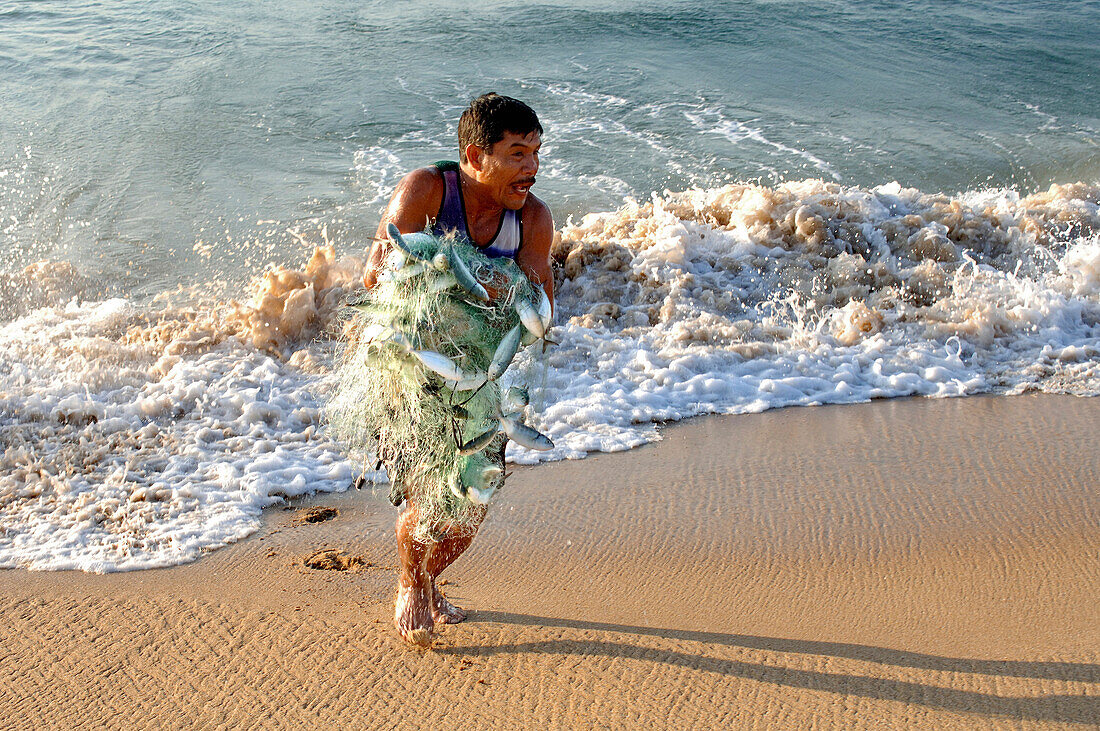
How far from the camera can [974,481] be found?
415 cm

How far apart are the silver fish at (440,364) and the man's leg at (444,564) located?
2.14 ft

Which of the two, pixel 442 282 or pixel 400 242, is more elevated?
pixel 400 242

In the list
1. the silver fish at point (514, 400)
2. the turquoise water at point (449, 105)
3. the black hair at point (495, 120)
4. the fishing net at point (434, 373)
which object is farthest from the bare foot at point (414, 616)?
the turquoise water at point (449, 105)

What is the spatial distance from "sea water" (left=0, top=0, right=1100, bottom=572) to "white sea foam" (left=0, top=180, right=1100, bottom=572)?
0.02 meters

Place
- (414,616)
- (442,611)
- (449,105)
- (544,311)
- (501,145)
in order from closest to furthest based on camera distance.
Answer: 1. (544,311)
2. (501,145)
3. (414,616)
4. (442,611)
5. (449,105)

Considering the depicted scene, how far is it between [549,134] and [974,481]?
8.01 m

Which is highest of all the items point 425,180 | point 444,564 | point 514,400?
point 425,180

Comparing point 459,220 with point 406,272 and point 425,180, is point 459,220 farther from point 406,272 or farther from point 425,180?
point 406,272

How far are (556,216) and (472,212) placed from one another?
20.3ft

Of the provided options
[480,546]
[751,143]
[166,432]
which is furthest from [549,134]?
[480,546]

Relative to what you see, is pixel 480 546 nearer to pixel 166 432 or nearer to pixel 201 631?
pixel 201 631

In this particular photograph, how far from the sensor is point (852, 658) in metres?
2.85

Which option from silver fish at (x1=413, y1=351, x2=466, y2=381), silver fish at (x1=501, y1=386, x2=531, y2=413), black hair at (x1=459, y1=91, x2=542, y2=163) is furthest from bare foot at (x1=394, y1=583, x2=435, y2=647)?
black hair at (x1=459, y1=91, x2=542, y2=163)

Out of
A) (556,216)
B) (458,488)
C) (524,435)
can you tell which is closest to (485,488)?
(458,488)
